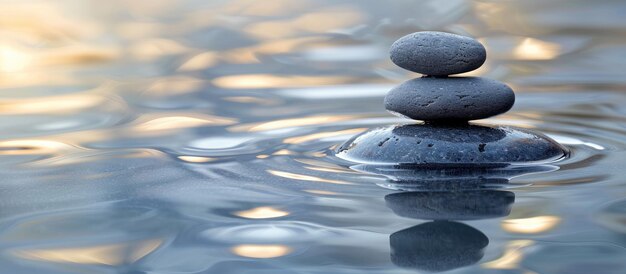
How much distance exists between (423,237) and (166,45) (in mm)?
6114

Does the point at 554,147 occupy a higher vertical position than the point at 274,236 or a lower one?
higher

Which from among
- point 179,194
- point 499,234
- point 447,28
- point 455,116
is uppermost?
point 447,28

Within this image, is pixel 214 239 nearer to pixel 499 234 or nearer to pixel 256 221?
pixel 256 221

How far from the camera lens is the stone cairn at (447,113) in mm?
5238

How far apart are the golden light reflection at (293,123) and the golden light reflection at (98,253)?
2.29m

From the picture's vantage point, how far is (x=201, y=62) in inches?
351

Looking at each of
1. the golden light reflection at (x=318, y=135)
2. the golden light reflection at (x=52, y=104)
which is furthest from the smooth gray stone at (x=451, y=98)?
the golden light reflection at (x=52, y=104)

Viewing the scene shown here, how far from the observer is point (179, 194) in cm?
479

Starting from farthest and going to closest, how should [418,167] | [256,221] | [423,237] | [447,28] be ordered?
[447,28], [418,167], [256,221], [423,237]

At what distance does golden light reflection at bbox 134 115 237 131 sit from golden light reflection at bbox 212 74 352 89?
116 centimetres

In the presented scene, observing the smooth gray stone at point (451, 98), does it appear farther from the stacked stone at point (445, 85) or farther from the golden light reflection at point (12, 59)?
the golden light reflection at point (12, 59)

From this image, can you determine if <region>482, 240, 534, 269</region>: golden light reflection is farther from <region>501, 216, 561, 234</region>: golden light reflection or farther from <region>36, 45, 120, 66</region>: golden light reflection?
<region>36, 45, 120, 66</region>: golden light reflection

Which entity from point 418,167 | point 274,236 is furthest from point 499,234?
point 418,167

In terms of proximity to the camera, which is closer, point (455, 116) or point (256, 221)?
point (256, 221)
